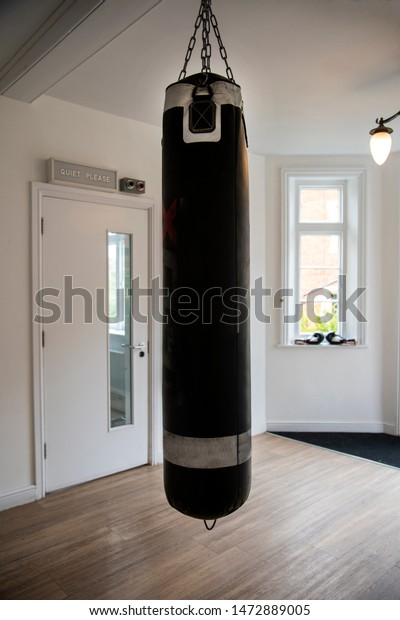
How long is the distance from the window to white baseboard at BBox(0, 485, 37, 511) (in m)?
2.65

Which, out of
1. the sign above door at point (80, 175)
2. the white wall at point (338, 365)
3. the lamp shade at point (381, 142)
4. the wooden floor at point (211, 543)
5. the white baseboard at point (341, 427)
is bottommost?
the wooden floor at point (211, 543)

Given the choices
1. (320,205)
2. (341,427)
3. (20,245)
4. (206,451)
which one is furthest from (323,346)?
(206,451)

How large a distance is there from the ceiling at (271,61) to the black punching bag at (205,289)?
→ 31.9 inches

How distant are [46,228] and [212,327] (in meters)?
1.97

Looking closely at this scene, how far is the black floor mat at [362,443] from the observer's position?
3766 millimetres

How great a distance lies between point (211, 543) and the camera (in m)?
2.44

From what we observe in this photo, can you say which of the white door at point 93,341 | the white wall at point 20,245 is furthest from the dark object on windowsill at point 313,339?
the white wall at point 20,245

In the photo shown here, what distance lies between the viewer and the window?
4.50 meters

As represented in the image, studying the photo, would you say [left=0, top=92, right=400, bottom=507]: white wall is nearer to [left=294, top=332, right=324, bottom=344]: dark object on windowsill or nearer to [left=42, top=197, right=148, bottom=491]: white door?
[left=294, top=332, right=324, bottom=344]: dark object on windowsill

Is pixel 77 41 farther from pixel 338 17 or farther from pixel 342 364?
pixel 342 364

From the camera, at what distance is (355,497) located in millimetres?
2998

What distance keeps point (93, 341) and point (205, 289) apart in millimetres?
2010

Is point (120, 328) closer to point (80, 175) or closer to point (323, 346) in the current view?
point (80, 175)

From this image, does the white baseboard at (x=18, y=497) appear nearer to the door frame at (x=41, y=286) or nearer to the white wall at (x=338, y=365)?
the door frame at (x=41, y=286)
